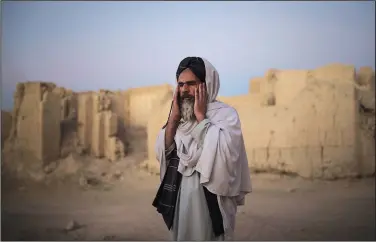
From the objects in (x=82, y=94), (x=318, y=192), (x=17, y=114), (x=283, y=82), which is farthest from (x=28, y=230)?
(x=283, y=82)

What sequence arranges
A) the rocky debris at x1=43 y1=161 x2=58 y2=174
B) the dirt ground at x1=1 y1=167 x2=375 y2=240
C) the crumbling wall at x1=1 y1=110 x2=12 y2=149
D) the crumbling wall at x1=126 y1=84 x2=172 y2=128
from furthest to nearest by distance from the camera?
the crumbling wall at x1=126 y1=84 x2=172 y2=128
the crumbling wall at x1=1 y1=110 x2=12 y2=149
the rocky debris at x1=43 y1=161 x2=58 y2=174
the dirt ground at x1=1 y1=167 x2=375 y2=240

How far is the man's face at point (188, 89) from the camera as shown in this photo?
2.01 m

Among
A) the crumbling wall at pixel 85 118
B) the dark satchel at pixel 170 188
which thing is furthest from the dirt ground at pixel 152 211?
the dark satchel at pixel 170 188

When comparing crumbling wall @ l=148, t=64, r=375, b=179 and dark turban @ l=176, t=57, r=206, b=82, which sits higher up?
dark turban @ l=176, t=57, r=206, b=82

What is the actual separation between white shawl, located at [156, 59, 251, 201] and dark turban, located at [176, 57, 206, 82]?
0.03 metres

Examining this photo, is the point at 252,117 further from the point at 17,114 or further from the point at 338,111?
the point at 17,114

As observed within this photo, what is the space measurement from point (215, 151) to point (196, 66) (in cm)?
49

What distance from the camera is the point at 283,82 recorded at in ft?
34.1

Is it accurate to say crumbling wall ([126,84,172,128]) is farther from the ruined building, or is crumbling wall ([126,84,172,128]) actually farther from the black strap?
the black strap

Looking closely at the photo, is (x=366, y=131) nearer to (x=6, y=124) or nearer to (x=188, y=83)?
(x=188, y=83)

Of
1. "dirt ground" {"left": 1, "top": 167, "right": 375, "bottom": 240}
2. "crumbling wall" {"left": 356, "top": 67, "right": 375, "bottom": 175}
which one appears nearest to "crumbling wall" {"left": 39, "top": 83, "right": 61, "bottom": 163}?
"dirt ground" {"left": 1, "top": 167, "right": 375, "bottom": 240}

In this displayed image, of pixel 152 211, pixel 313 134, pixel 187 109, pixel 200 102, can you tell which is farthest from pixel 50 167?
pixel 200 102

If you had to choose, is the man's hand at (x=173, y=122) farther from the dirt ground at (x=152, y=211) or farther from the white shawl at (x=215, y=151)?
the dirt ground at (x=152, y=211)

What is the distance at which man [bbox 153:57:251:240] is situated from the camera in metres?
1.91
